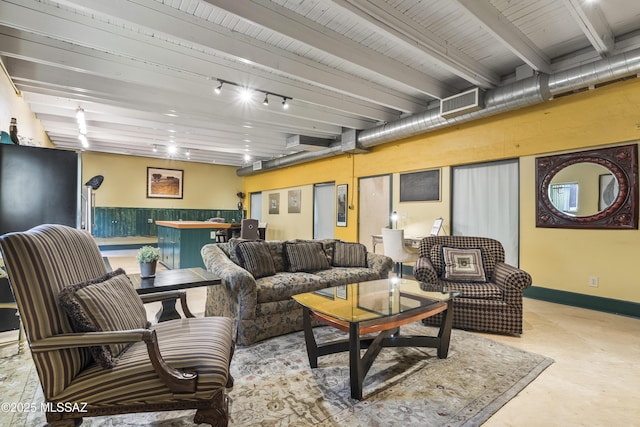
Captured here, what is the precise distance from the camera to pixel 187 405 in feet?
4.46

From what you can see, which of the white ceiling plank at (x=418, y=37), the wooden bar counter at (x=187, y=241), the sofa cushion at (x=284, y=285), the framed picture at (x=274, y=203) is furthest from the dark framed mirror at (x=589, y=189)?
the framed picture at (x=274, y=203)

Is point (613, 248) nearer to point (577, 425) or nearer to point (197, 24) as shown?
point (577, 425)

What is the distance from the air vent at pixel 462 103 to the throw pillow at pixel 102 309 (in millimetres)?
4380

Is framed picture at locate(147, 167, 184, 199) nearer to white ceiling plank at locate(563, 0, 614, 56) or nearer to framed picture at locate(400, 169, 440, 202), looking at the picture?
framed picture at locate(400, 169, 440, 202)

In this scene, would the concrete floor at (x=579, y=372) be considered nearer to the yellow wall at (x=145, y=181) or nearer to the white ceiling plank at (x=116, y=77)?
the white ceiling plank at (x=116, y=77)

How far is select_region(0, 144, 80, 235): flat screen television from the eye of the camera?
2.79 meters

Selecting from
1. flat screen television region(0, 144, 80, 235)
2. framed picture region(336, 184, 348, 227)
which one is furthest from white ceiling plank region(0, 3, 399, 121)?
framed picture region(336, 184, 348, 227)

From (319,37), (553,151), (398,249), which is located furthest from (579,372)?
(319,37)

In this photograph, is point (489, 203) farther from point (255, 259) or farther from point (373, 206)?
point (255, 259)

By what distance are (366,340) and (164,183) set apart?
9459mm

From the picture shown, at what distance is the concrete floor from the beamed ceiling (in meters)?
2.83

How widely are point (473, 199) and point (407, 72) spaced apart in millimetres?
2297

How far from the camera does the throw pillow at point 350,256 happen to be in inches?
155

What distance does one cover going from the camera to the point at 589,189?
379 centimetres
